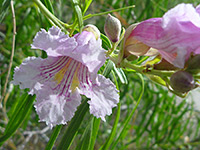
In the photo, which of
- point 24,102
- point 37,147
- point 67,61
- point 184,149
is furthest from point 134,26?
point 37,147

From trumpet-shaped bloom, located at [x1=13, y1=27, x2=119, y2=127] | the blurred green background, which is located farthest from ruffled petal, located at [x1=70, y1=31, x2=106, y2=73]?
the blurred green background

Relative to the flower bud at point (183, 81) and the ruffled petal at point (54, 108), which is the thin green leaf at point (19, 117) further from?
the flower bud at point (183, 81)

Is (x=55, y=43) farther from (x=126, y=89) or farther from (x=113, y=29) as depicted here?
(x=126, y=89)

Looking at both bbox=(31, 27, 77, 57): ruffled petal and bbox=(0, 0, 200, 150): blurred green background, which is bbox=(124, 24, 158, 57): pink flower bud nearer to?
bbox=(31, 27, 77, 57): ruffled petal

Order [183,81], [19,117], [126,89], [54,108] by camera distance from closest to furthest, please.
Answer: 1. [183,81]
2. [54,108]
3. [19,117]
4. [126,89]

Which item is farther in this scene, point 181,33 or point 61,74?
point 61,74

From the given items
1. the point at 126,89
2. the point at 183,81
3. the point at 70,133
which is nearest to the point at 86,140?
the point at 70,133

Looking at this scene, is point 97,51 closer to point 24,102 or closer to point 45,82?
point 45,82
